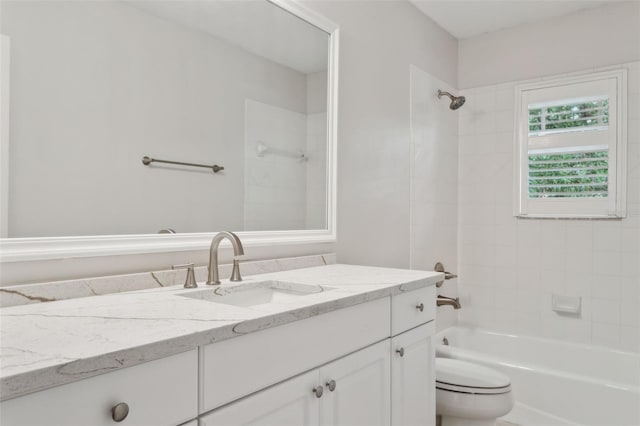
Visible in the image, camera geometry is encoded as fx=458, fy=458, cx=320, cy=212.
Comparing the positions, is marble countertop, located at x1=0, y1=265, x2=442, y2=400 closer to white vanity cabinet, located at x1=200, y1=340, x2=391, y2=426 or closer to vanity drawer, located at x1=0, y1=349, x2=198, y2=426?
vanity drawer, located at x1=0, y1=349, x2=198, y2=426

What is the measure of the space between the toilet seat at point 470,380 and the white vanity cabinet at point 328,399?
679mm

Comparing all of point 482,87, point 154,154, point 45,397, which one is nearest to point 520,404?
point 482,87

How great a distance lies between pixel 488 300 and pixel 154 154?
2.57m

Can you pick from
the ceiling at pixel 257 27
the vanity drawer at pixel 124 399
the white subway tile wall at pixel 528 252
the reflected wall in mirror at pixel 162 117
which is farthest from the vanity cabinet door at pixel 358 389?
the white subway tile wall at pixel 528 252

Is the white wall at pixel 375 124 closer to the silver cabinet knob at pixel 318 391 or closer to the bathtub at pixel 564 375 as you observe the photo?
the bathtub at pixel 564 375

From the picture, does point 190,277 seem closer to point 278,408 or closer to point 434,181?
point 278,408

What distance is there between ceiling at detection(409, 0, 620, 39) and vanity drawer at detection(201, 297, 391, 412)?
84.2 inches

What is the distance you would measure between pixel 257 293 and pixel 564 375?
1827mm

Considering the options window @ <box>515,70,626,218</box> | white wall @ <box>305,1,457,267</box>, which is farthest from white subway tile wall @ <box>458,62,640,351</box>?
white wall @ <box>305,1,457,267</box>

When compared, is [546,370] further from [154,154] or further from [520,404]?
[154,154]

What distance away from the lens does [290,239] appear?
1916 mm

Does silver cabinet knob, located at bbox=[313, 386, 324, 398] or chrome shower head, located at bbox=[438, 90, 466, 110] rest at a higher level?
chrome shower head, located at bbox=[438, 90, 466, 110]

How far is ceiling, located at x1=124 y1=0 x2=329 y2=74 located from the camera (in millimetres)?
1533

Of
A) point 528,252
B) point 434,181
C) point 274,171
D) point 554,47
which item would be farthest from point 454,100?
point 274,171
